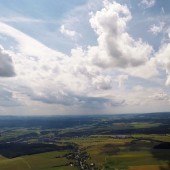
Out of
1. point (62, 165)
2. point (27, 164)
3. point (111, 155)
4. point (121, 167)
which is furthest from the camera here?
point (111, 155)

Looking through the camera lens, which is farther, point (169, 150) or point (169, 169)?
point (169, 150)

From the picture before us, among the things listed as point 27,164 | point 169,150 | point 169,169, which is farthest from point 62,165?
point 169,150

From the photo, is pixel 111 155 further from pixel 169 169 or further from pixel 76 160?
pixel 169 169

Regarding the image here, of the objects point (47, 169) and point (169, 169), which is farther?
point (47, 169)

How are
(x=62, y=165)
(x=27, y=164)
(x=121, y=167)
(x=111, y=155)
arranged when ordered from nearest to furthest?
(x=121, y=167), (x=62, y=165), (x=27, y=164), (x=111, y=155)

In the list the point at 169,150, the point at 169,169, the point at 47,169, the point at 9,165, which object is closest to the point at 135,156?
the point at 169,150

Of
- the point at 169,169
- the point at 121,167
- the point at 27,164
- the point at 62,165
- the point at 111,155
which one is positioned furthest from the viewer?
the point at 111,155

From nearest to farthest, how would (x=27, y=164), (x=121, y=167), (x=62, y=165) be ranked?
(x=121, y=167)
(x=62, y=165)
(x=27, y=164)

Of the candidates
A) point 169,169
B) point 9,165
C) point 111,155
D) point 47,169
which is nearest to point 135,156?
point 111,155

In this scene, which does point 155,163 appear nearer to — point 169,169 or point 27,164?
point 169,169
